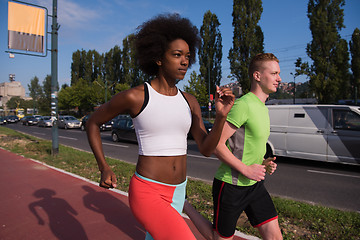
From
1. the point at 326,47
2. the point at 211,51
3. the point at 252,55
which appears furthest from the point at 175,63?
the point at 211,51

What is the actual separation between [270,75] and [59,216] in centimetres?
348

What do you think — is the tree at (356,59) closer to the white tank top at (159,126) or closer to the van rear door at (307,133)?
the van rear door at (307,133)

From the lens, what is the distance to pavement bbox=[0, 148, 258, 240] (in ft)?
10.9

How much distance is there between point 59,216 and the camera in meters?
3.87

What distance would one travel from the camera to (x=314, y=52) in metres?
25.0

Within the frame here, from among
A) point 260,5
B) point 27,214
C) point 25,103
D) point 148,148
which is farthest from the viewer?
point 25,103

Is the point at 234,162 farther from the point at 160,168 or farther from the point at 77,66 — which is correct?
the point at 77,66

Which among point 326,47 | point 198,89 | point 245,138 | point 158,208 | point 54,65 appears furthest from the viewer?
point 198,89

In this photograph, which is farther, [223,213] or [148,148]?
[223,213]

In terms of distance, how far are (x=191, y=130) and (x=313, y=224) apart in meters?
2.40

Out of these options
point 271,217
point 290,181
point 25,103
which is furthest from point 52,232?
point 25,103

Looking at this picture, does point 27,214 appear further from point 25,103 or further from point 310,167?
point 25,103

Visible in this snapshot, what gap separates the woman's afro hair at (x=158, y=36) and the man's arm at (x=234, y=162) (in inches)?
29.0

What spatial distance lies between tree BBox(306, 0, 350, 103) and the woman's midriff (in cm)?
2661
